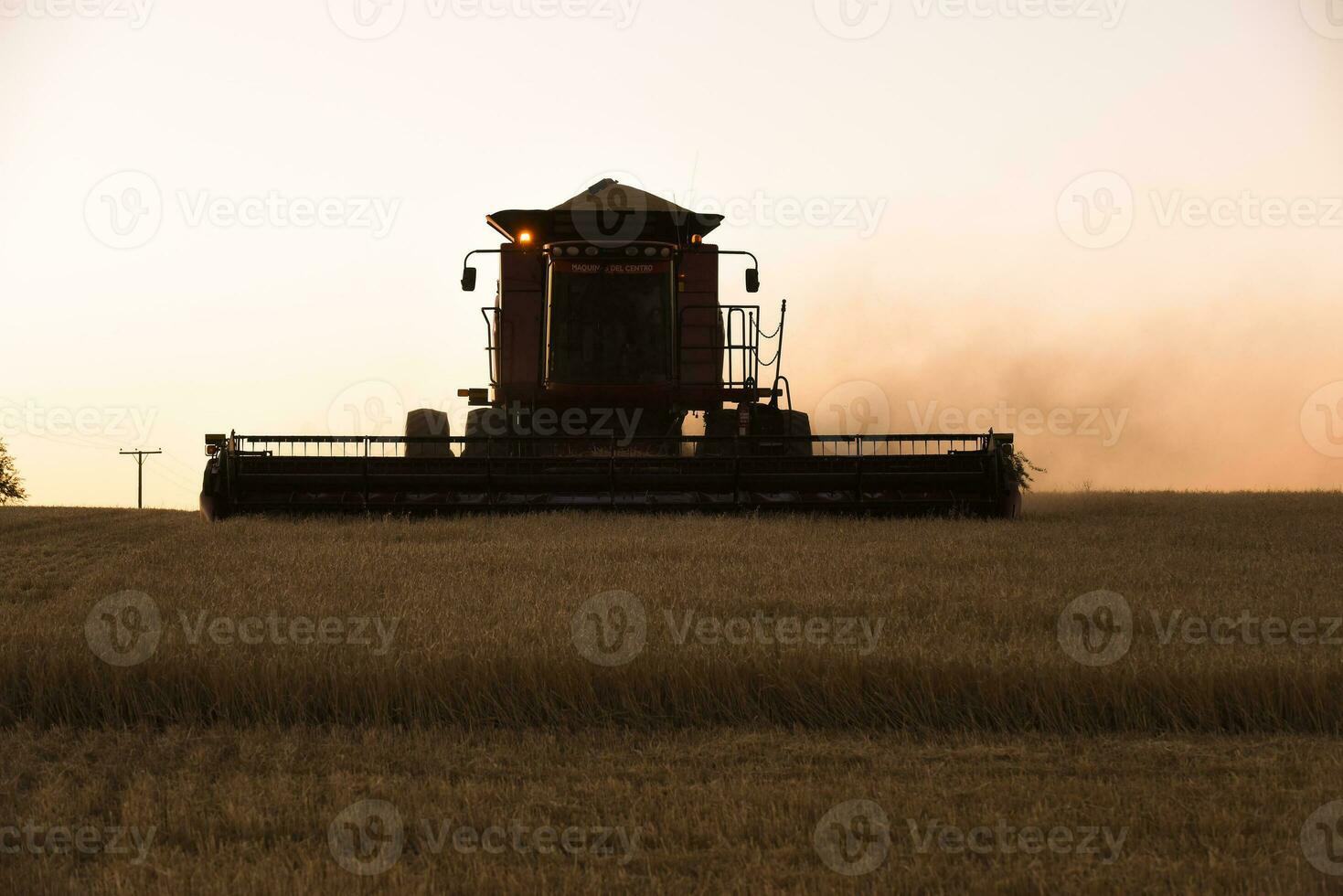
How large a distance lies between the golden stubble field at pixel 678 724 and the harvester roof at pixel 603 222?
6670 mm

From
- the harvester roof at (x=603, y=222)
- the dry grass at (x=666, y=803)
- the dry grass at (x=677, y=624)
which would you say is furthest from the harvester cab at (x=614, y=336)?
the dry grass at (x=666, y=803)

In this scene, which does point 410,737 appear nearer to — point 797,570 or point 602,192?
point 797,570

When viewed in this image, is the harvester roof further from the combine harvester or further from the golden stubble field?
the golden stubble field

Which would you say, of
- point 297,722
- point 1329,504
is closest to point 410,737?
point 297,722

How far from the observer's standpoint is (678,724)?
18.1ft

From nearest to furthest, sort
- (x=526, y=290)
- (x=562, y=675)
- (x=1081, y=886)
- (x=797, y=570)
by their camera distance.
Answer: (x=1081, y=886), (x=562, y=675), (x=797, y=570), (x=526, y=290)

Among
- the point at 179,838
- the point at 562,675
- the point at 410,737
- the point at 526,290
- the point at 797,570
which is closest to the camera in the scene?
the point at 179,838

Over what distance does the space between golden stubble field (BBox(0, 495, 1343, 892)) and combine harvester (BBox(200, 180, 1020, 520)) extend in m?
3.73

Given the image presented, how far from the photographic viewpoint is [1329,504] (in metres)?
16.6

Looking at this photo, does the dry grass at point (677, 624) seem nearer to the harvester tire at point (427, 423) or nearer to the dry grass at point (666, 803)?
the dry grass at point (666, 803)

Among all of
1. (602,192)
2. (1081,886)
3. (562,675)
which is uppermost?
(602,192)

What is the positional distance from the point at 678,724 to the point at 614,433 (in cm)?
815

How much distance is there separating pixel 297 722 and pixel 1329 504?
15.3 m

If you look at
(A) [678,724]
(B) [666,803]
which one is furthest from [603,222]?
(B) [666,803]
